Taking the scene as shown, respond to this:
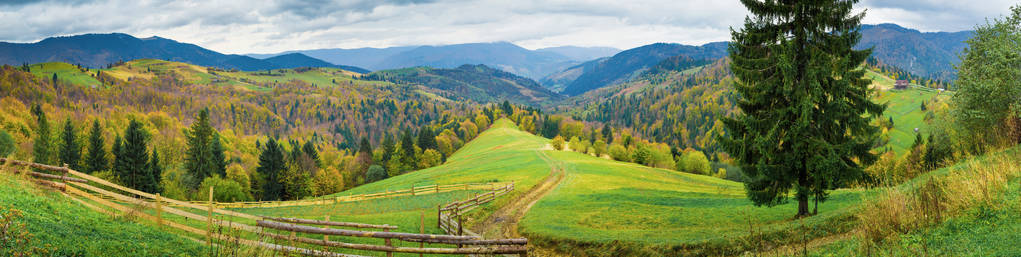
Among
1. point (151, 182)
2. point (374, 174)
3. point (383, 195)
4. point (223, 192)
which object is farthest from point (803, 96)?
point (374, 174)

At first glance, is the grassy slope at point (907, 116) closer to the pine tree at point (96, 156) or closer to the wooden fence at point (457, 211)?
the wooden fence at point (457, 211)

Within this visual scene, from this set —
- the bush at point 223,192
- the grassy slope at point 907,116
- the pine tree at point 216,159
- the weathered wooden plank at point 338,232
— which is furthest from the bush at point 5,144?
the grassy slope at point 907,116

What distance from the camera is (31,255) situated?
7.78 meters

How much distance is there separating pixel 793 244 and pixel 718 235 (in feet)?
10.7

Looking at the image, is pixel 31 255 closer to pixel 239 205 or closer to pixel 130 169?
pixel 239 205

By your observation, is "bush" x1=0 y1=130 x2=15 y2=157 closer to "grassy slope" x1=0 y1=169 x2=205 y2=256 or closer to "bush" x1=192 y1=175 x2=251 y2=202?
"bush" x1=192 y1=175 x2=251 y2=202

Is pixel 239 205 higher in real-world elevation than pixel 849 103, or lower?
lower

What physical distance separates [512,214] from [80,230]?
2231cm

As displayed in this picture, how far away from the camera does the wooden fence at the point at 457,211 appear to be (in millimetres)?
23078

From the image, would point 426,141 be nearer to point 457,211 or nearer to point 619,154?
point 619,154

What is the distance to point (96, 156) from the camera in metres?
69.9

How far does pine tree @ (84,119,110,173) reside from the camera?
227 ft

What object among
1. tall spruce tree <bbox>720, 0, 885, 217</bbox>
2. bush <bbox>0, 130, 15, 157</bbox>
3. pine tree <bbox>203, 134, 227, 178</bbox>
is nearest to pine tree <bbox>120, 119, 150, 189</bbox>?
pine tree <bbox>203, 134, 227, 178</bbox>

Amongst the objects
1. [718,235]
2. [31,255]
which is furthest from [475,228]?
[31,255]
